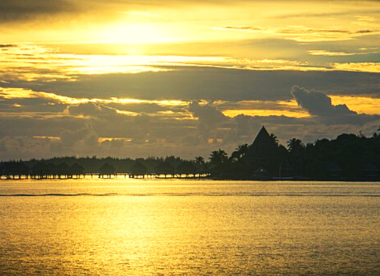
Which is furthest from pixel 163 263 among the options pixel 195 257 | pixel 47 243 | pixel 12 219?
pixel 12 219

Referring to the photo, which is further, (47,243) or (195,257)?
(47,243)

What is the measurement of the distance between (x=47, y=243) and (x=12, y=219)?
2678 centimetres

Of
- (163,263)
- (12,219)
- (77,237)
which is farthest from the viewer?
(12,219)

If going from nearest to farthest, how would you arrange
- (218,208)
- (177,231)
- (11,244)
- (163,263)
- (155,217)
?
(163,263) < (11,244) < (177,231) < (155,217) < (218,208)

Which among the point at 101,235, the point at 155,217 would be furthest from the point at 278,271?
the point at 155,217

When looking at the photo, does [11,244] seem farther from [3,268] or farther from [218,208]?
[218,208]

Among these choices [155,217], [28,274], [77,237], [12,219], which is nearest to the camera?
[28,274]

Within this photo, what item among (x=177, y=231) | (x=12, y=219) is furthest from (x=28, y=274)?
(x=12, y=219)

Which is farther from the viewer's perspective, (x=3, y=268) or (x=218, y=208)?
(x=218, y=208)

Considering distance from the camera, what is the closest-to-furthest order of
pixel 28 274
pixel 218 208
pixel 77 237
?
pixel 28 274, pixel 77 237, pixel 218 208

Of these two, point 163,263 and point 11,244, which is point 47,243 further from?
point 163,263

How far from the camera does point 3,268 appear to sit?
41656 mm

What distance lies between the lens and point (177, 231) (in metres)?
66.8

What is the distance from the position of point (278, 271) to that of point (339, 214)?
4925cm
